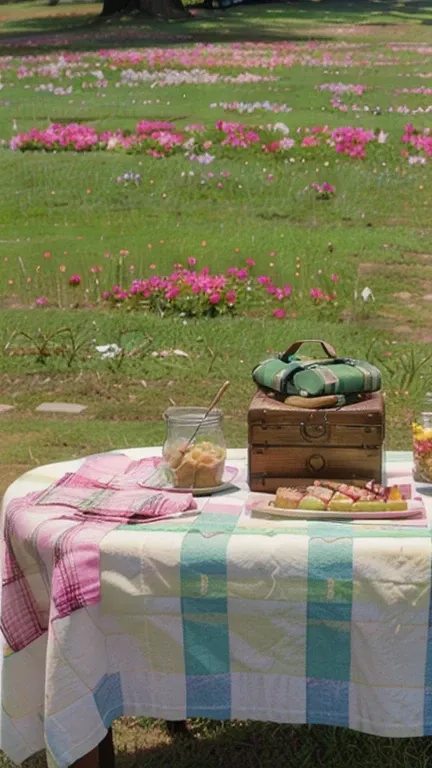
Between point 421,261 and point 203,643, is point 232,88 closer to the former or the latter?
point 421,261

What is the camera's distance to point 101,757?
3.44 metres

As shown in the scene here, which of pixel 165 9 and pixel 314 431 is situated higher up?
pixel 314 431

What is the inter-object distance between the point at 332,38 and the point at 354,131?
4181 millimetres

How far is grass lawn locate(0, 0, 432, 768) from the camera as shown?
816 cm

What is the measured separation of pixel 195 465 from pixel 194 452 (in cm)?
4

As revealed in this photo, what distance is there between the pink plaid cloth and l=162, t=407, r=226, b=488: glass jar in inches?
2.9

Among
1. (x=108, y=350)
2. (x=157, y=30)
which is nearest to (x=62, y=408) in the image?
(x=108, y=350)

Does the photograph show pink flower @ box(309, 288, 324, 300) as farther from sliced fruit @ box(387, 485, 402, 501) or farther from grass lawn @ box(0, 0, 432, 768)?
sliced fruit @ box(387, 485, 402, 501)

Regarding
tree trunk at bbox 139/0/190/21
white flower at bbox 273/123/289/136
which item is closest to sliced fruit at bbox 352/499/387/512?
white flower at bbox 273/123/289/136

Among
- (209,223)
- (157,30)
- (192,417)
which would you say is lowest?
(209,223)

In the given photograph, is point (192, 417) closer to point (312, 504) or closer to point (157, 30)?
point (312, 504)

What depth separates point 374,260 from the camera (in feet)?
38.6

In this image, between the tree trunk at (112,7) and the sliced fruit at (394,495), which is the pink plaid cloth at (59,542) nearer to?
the sliced fruit at (394,495)

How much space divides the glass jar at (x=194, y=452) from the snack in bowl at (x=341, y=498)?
0.87 feet
